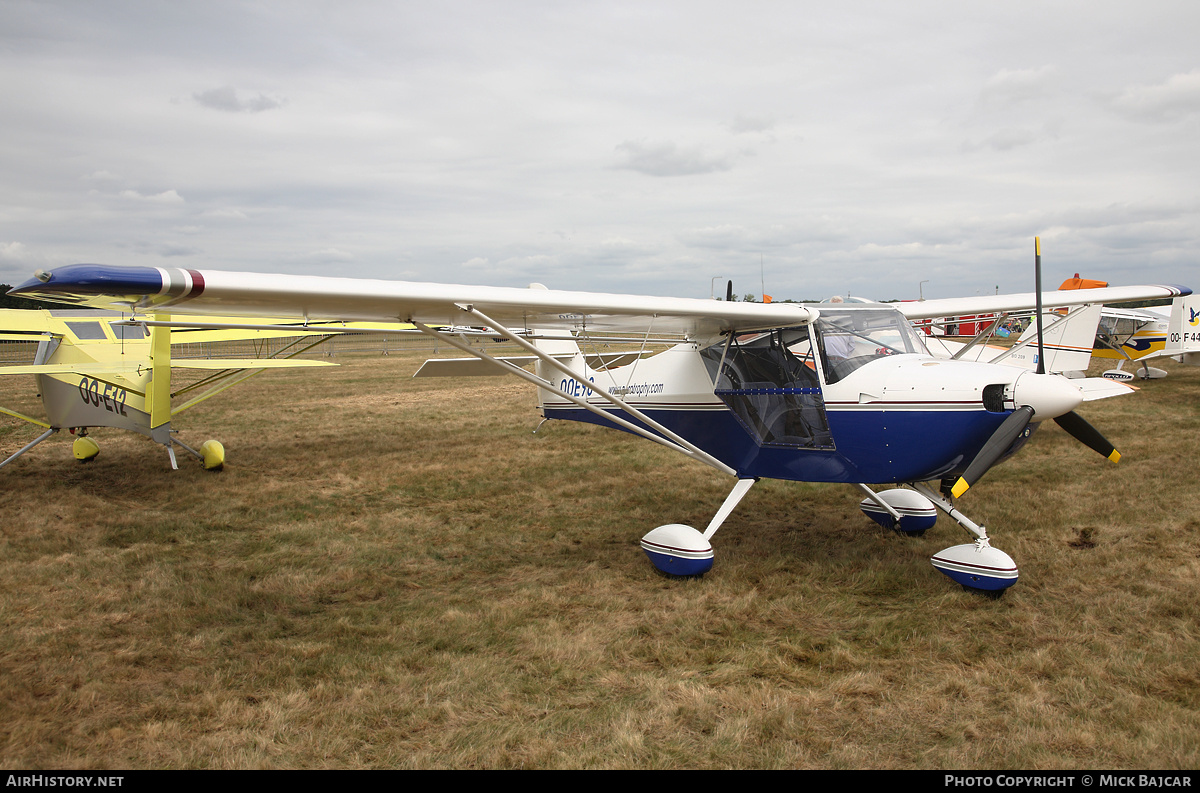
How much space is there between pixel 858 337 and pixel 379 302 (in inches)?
133

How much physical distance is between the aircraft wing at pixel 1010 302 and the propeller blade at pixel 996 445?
2.44 metres

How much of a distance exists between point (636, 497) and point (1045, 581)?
3.86 m

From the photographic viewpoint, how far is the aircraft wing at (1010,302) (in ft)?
21.4

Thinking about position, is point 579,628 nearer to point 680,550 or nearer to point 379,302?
point 680,550

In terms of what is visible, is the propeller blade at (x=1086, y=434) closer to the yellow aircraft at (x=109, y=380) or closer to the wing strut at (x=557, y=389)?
the wing strut at (x=557, y=389)

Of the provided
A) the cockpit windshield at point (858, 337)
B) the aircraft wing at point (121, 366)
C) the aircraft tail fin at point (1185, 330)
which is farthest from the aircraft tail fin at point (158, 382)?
the aircraft tail fin at point (1185, 330)

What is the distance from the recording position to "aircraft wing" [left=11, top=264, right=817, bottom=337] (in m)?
3.31

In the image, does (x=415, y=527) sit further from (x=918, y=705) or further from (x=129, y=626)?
(x=918, y=705)

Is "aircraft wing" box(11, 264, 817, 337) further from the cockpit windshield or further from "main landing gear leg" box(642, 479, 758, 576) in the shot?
"main landing gear leg" box(642, 479, 758, 576)

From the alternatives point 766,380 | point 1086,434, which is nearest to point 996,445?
point 1086,434

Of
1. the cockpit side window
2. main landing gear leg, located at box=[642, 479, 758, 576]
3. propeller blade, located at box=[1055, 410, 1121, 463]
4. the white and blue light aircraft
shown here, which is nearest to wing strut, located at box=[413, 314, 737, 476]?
the white and blue light aircraft

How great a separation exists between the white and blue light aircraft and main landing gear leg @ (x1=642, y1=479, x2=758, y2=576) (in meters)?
0.01

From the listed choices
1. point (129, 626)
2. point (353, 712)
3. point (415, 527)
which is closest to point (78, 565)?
point (129, 626)

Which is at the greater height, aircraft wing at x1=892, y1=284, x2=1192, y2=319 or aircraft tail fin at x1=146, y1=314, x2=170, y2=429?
aircraft wing at x1=892, y1=284, x2=1192, y2=319
